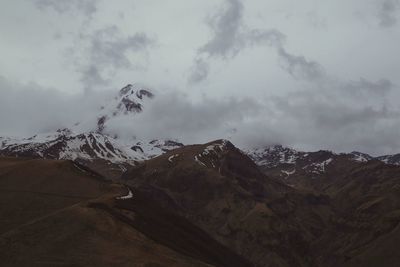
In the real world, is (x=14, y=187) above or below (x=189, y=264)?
above

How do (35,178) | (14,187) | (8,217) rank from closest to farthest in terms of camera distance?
(8,217) → (14,187) → (35,178)

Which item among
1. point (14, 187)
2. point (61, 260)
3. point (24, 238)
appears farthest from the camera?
point (14, 187)

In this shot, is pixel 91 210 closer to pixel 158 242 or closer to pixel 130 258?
pixel 158 242

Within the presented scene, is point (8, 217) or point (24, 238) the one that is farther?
point (8, 217)

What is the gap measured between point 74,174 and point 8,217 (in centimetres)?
5155

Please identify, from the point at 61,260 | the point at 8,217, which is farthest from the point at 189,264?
the point at 8,217

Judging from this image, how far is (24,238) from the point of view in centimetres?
11931

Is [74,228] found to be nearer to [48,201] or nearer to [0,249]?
[0,249]

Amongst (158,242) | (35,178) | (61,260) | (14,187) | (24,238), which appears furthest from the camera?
(35,178)

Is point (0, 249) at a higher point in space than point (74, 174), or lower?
lower

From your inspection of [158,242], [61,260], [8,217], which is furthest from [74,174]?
[61,260]

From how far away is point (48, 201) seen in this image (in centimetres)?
15825

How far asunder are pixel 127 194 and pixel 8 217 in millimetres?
45698

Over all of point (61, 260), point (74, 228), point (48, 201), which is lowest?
point (61, 260)
